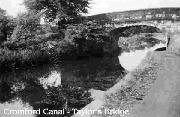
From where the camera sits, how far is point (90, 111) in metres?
10.0

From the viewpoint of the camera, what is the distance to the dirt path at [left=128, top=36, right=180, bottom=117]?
943 cm

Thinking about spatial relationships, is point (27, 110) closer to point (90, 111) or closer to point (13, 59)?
point (90, 111)

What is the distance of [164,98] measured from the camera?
35.5ft

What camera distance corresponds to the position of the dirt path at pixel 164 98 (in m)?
9.43

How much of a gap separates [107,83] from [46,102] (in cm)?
496

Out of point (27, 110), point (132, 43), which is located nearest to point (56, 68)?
point (27, 110)

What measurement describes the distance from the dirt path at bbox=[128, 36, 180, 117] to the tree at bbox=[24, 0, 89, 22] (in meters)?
11.9

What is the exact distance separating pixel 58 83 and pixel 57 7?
10670mm

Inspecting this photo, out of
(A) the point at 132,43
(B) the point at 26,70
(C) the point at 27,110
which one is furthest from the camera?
(A) the point at 132,43

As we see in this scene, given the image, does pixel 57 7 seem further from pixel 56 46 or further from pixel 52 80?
pixel 52 80

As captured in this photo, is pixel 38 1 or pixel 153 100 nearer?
pixel 153 100

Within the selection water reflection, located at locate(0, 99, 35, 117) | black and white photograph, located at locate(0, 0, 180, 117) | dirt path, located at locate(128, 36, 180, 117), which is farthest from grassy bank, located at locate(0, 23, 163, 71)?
dirt path, located at locate(128, 36, 180, 117)

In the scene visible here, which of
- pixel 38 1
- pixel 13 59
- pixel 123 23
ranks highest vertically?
pixel 38 1

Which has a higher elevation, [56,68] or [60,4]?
[60,4]
